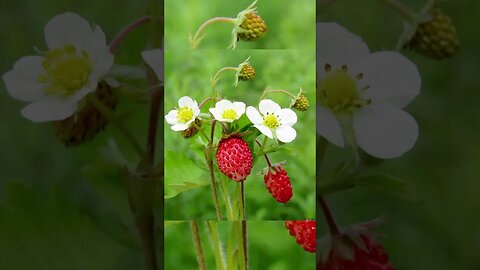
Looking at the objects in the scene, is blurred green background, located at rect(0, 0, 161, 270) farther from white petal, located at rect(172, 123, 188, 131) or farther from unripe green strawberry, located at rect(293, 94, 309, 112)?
unripe green strawberry, located at rect(293, 94, 309, 112)

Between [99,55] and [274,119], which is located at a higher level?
[99,55]

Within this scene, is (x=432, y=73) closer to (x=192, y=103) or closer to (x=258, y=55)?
(x=258, y=55)

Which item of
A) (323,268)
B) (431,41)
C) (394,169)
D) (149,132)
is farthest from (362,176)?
(149,132)

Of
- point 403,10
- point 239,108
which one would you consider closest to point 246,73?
point 239,108

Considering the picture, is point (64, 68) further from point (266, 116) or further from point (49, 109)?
point (266, 116)

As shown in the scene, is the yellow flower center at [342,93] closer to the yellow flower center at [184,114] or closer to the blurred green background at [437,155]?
the blurred green background at [437,155]

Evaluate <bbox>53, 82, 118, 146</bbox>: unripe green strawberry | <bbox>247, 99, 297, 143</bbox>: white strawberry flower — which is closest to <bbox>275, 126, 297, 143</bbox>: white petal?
<bbox>247, 99, 297, 143</bbox>: white strawberry flower

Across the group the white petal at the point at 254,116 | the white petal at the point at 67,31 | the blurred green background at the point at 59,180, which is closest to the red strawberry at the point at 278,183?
the white petal at the point at 254,116
